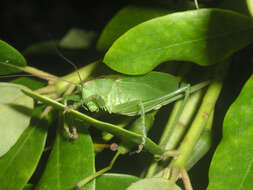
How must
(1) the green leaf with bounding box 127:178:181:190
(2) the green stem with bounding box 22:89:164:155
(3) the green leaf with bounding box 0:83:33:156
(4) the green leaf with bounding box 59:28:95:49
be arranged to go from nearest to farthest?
(2) the green stem with bounding box 22:89:164:155 → (1) the green leaf with bounding box 127:178:181:190 → (3) the green leaf with bounding box 0:83:33:156 → (4) the green leaf with bounding box 59:28:95:49

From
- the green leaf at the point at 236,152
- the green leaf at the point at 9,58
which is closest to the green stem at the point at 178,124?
the green leaf at the point at 236,152

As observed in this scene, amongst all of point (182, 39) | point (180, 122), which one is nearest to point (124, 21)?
point (182, 39)

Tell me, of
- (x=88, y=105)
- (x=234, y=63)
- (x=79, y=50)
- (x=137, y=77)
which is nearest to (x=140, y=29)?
(x=137, y=77)

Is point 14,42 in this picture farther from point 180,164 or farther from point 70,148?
point 180,164

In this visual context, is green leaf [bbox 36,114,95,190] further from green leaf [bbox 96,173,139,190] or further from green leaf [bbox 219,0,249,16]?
green leaf [bbox 219,0,249,16]

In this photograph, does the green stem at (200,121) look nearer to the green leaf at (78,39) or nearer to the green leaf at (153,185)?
the green leaf at (153,185)

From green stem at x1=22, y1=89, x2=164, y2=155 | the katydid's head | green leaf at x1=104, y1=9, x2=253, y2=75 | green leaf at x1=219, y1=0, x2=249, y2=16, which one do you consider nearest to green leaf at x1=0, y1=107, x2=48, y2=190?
the katydid's head

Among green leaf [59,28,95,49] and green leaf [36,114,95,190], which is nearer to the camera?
green leaf [36,114,95,190]
